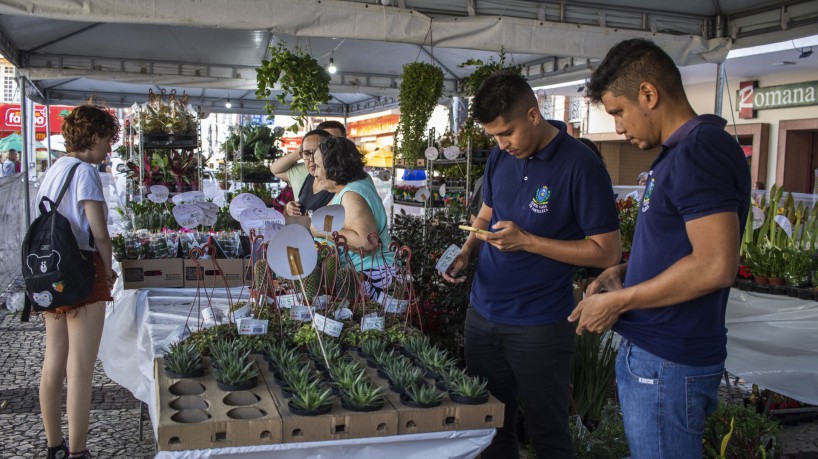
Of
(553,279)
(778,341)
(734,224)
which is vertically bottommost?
(778,341)

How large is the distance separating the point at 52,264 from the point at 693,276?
248 cm

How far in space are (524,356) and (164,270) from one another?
2.12 metres

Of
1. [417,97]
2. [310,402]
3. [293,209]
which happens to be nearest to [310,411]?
[310,402]

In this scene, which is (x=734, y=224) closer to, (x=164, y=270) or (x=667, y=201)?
(x=667, y=201)

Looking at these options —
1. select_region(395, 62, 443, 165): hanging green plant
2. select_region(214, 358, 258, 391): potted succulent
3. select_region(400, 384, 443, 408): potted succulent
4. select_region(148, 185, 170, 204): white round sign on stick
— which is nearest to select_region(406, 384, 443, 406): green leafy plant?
select_region(400, 384, 443, 408): potted succulent

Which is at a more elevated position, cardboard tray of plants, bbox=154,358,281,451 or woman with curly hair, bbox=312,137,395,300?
woman with curly hair, bbox=312,137,395,300

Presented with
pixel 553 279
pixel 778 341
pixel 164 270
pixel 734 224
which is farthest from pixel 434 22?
pixel 734 224

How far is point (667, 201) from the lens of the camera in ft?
5.04

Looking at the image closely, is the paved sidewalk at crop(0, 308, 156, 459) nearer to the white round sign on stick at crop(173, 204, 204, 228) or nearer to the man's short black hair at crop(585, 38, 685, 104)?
the white round sign on stick at crop(173, 204, 204, 228)

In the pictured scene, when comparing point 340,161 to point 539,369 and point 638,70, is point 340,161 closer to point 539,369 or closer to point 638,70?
point 539,369

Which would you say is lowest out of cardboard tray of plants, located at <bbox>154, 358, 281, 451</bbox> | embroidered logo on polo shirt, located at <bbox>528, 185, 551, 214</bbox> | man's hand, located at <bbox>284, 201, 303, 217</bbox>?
cardboard tray of plants, located at <bbox>154, 358, 281, 451</bbox>

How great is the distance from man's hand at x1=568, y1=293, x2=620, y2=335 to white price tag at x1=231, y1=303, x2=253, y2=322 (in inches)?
47.4

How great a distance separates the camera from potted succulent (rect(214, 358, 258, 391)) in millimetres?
1892

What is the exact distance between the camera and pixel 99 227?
9.71ft
